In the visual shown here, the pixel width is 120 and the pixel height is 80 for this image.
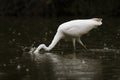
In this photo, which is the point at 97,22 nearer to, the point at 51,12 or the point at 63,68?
the point at 63,68

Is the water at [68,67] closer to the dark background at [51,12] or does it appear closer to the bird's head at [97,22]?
the bird's head at [97,22]

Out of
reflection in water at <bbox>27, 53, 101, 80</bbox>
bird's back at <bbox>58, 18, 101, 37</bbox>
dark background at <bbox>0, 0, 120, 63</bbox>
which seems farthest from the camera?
dark background at <bbox>0, 0, 120, 63</bbox>

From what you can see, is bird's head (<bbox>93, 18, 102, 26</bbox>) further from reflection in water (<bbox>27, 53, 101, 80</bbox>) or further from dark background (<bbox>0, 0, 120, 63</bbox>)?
dark background (<bbox>0, 0, 120, 63</bbox>)

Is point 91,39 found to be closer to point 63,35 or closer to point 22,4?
point 63,35

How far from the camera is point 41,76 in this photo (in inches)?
535

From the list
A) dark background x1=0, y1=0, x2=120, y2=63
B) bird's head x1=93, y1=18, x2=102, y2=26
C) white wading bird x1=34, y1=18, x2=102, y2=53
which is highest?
dark background x1=0, y1=0, x2=120, y2=63

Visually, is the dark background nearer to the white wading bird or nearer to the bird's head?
the white wading bird

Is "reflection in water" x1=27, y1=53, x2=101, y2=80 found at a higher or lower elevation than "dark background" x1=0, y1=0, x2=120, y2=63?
lower

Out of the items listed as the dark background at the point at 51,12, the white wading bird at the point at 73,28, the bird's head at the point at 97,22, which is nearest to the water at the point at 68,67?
the white wading bird at the point at 73,28

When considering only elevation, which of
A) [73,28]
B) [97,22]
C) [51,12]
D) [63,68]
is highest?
[51,12]

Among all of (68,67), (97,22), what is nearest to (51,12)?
(97,22)

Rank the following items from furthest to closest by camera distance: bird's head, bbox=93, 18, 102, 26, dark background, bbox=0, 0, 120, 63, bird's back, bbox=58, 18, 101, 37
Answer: dark background, bbox=0, 0, 120, 63 < bird's head, bbox=93, 18, 102, 26 < bird's back, bbox=58, 18, 101, 37

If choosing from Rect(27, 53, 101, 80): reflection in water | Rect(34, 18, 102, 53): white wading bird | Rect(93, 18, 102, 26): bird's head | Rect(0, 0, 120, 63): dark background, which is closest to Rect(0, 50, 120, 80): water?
Rect(27, 53, 101, 80): reflection in water

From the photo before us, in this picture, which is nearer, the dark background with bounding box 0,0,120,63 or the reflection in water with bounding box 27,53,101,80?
the reflection in water with bounding box 27,53,101,80
